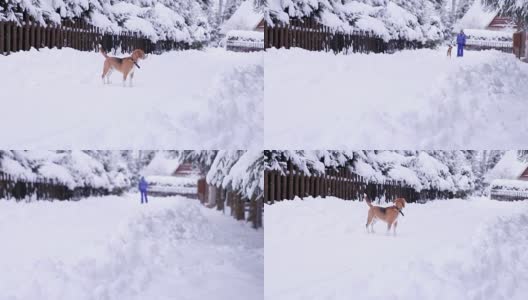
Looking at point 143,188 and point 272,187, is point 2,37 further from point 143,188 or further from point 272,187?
point 272,187

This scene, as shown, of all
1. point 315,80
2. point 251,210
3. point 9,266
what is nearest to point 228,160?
point 251,210

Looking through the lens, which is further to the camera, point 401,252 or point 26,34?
point 401,252

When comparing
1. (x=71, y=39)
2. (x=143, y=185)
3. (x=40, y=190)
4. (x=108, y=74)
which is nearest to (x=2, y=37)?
(x=71, y=39)

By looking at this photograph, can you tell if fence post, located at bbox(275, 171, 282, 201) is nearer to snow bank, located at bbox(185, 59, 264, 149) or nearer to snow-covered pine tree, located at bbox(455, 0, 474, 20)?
snow bank, located at bbox(185, 59, 264, 149)

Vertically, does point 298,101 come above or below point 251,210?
above

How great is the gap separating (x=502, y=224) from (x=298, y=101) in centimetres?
115

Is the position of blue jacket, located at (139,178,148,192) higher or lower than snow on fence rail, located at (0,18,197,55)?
lower

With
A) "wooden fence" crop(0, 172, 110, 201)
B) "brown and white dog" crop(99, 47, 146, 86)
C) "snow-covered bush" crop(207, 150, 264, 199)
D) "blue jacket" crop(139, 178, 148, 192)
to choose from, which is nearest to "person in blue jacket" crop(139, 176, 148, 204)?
"blue jacket" crop(139, 178, 148, 192)

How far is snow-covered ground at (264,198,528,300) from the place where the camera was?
396 centimetres

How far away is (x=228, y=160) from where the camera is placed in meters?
4.03

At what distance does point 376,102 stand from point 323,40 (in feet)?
1.27

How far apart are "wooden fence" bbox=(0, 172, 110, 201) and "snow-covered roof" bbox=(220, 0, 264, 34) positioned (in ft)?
3.23

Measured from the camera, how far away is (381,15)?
3977 millimetres

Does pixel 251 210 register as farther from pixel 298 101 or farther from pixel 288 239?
pixel 298 101
